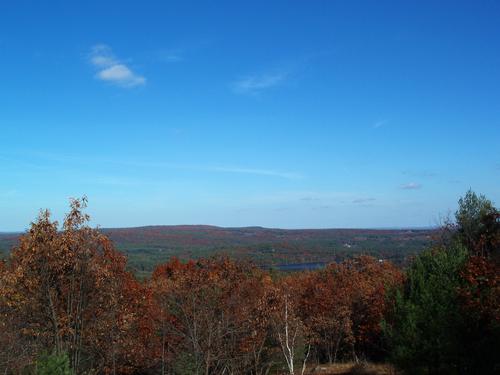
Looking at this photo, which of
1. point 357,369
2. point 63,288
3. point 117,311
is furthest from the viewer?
point 357,369

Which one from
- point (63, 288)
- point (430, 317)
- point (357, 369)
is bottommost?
point (357, 369)

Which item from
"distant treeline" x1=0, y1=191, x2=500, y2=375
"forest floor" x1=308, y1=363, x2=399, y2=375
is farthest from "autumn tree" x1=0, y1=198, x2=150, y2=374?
"forest floor" x1=308, y1=363, x2=399, y2=375

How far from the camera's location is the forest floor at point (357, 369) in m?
29.1

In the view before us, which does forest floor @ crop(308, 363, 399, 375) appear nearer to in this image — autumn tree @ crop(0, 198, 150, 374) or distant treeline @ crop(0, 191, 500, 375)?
distant treeline @ crop(0, 191, 500, 375)

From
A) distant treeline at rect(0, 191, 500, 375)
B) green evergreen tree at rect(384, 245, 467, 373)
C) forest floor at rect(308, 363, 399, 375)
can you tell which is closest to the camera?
distant treeline at rect(0, 191, 500, 375)

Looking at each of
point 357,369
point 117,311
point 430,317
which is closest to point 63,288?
point 117,311

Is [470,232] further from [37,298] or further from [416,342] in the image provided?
[37,298]

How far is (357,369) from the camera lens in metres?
31.4

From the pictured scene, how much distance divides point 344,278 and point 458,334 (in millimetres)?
29867

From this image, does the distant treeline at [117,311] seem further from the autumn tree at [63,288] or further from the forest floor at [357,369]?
the forest floor at [357,369]

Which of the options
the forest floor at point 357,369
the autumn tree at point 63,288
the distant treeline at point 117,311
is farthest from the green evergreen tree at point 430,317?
the autumn tree at point 63,288

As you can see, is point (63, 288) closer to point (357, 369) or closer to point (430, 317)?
point (430, 317)

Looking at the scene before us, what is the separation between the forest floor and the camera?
1144 inches

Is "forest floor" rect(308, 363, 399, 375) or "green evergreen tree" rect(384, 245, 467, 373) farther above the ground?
"green evergreen tree" rect(384, 245, 467, 373)
